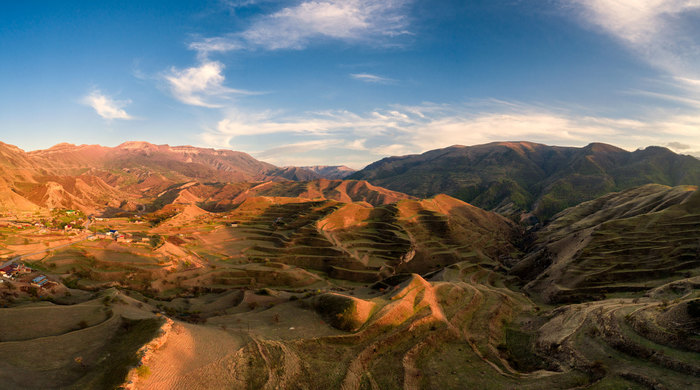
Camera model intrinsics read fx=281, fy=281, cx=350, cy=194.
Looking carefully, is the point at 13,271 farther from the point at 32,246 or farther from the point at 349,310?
the point at 349,310

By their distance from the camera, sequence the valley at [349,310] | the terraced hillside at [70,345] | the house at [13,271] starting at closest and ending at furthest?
the terraced hillside at [70,345], the valley at [349,310], the house at [13,271]

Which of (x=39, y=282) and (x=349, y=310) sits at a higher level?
(x=39, y=282)

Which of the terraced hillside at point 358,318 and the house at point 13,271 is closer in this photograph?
the terraced hillside at point 358,318

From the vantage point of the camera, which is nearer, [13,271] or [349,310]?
[349,310]

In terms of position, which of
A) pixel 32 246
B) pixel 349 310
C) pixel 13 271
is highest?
pixel 32 246

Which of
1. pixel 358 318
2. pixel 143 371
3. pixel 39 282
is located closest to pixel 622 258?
pixel 358 318

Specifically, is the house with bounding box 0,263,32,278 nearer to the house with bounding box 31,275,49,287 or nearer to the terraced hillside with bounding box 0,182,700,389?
the terraced hillside with bounding box 0,182,700,389

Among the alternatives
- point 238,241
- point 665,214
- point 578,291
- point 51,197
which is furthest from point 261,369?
point 51,197

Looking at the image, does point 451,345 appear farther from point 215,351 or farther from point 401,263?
point 401,263

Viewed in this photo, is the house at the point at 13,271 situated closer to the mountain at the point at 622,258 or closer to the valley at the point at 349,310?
the valley at the point at 349,310

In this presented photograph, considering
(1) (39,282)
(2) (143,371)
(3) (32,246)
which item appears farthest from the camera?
(3) (32,246)

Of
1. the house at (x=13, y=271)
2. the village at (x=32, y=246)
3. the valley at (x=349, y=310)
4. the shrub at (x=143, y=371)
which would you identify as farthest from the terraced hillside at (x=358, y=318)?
the house at (x=13, y=271)
